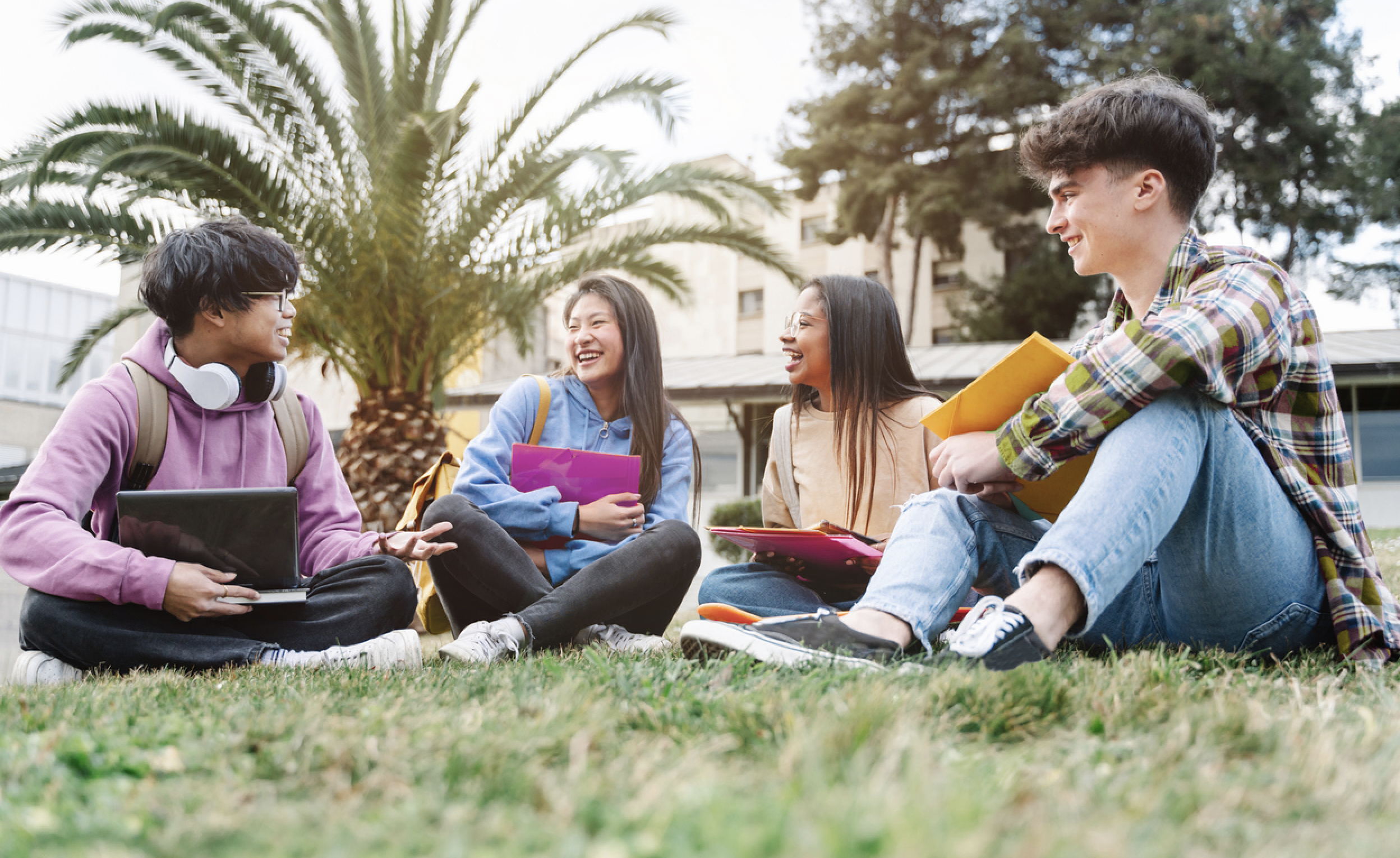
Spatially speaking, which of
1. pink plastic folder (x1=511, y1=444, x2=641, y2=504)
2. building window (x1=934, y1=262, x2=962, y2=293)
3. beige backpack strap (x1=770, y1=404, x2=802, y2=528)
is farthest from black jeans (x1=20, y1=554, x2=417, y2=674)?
building window (x1=934, y1=262, x2=962, y2=293)

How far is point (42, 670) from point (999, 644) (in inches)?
105

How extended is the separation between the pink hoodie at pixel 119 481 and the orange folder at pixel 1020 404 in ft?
6.77

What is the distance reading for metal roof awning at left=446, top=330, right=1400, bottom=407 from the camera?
11531mm

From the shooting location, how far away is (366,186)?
805 centimetres

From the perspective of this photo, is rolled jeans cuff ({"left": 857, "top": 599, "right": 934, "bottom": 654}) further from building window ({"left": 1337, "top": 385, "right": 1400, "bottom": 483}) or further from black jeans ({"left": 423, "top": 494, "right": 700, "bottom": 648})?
building window ({"left": 1337, "top": 385, "right": 1400, "bottom": 483})

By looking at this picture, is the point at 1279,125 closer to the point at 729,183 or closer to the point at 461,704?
the point at 729,183

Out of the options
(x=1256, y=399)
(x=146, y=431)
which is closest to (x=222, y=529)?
(x=146, y=431)

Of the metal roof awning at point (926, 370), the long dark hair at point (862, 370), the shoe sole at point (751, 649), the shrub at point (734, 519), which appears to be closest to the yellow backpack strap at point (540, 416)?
the long dark hair at point (862, 370)

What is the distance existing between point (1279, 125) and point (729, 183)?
18.2m

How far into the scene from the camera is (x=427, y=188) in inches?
301

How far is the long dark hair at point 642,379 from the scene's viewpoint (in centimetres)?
376

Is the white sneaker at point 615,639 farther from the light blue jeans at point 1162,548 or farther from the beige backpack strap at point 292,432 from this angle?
the beige backpack strap at point 292,432

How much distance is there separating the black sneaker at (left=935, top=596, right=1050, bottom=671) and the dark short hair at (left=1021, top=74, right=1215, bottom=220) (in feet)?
4.29

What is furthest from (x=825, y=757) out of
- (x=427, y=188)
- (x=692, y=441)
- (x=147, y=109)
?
(x=147, y=109)
